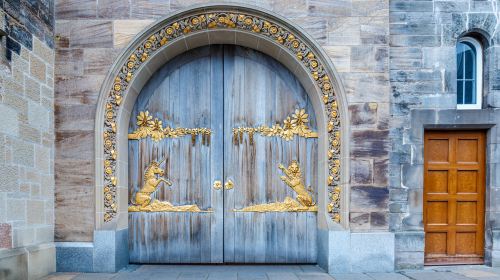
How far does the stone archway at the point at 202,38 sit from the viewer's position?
5527 mm

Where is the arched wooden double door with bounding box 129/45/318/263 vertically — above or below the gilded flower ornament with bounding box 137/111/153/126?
below

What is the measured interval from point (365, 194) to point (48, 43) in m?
4.69

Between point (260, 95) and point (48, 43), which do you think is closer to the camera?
point (48, 43)

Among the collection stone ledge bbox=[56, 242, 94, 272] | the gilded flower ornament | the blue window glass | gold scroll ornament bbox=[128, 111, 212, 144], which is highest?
the blue window glass

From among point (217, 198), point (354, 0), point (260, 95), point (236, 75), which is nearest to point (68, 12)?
point (236, 75)

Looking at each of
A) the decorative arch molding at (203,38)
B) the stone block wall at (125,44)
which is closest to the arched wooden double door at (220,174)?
the decorative arch molding at (203,38)

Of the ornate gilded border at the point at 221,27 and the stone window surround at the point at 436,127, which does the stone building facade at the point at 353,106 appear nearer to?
the stone window surround at the point at 436,127

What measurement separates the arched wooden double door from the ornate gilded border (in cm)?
46

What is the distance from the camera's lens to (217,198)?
19.8 ft

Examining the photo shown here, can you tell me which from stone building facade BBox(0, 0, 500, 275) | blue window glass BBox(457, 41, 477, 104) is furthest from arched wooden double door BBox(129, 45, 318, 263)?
blue window glass BBox(457, 41, 477, 104)

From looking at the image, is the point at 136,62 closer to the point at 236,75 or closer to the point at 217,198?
the point at 236,75

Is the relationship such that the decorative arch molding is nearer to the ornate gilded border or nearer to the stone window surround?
the ornate gilded border

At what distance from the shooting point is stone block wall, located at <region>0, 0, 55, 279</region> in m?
4.60

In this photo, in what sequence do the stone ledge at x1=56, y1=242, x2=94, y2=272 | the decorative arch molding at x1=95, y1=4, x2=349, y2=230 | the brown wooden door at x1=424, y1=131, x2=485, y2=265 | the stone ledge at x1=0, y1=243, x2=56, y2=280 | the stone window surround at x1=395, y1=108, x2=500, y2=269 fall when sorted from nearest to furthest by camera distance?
1. the stone ledge at x1=0, y1=243, x2=56, y2=280
2. the stone ledge at x1=56, y1=242, x2=94, y2=272
3. the decorative arch molding at x1=95, y1=4, x2=349, y2=230
4. the stone window surround at x1=395, y1=108, x2=500, y2=269
5. the brown wooden door at x1=424, y1=131, x2=485, y2=265
